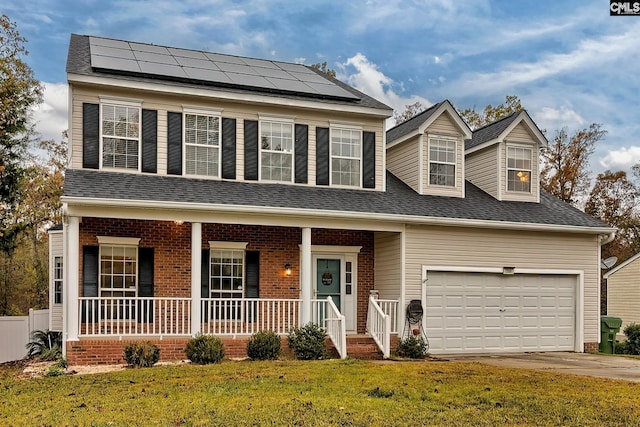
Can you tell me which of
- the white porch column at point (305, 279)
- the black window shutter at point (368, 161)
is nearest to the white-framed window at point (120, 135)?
the white porch column at point (305, 279)

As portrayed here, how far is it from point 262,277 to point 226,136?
11.2 ft

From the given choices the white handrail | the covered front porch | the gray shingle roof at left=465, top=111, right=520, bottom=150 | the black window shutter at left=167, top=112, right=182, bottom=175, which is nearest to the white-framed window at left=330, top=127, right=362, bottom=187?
the covered front porch

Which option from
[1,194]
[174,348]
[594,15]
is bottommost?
[174,348]

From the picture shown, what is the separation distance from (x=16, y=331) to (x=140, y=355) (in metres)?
8.22

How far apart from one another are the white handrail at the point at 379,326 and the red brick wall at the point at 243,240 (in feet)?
4.99

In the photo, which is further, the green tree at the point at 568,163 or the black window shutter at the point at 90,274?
the green tree at the point at 568,163

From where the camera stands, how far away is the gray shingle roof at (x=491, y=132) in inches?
715

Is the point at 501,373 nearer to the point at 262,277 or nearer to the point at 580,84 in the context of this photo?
the point at 262,277

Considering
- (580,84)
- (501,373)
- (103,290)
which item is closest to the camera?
(501,373)

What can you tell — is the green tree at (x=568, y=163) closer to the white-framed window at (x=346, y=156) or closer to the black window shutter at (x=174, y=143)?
the white-framed window at (x=346, y=156)

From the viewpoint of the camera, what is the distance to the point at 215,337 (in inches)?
510

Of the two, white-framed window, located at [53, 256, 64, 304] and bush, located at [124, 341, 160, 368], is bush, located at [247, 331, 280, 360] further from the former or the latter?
white-framed window, located at [53, 256, 64, 304]

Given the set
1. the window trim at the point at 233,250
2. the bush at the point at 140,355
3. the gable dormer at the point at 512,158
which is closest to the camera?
the bush at the point at 140,355

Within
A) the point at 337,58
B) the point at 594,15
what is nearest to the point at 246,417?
the point at 594,15
